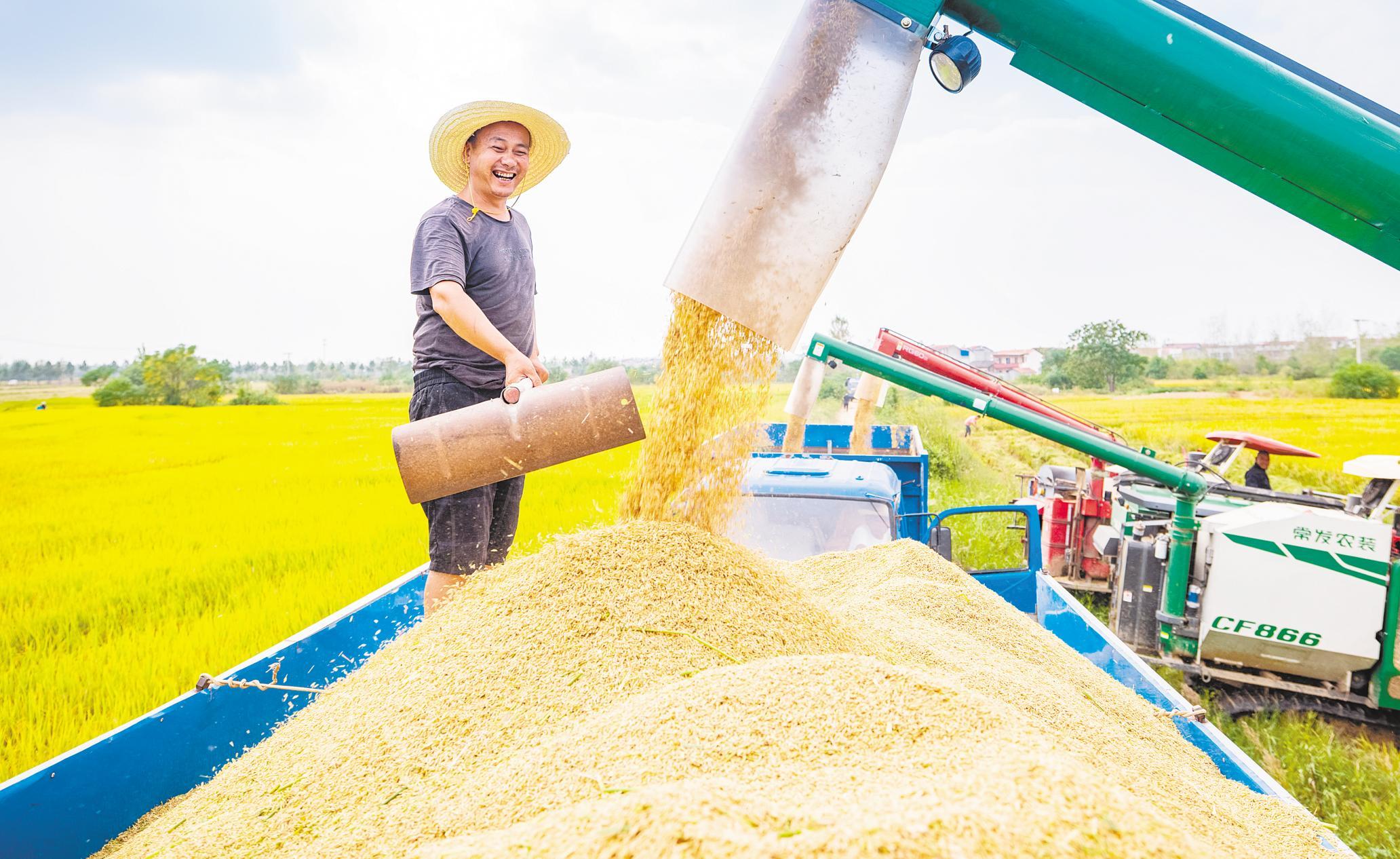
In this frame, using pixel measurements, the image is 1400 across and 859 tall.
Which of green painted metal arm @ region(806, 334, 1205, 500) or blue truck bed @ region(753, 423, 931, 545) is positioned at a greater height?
green painted metal arm @ region(806, 334, 1205, 500)

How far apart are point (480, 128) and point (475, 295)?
2.01 ft

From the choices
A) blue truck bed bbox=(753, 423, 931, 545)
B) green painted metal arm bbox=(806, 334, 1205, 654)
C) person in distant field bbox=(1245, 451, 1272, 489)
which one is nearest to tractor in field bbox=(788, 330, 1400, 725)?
green painted metal arm bbox=(806, 334, 1205, 654)

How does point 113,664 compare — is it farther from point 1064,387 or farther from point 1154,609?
point 1064,387

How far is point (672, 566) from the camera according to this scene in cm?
191

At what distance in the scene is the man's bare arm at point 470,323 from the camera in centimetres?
234

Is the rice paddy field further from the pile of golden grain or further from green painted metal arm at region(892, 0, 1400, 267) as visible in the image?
green painted metal arm at region(892, 0, 1400, 267)

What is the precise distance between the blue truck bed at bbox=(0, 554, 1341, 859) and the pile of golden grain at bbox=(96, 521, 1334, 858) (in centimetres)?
7

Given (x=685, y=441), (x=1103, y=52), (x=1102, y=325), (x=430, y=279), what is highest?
(x=1102, y=325)

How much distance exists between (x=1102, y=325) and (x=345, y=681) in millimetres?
41246

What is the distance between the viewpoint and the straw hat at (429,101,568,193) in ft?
8.64

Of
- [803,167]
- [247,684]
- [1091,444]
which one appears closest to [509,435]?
[247,684]

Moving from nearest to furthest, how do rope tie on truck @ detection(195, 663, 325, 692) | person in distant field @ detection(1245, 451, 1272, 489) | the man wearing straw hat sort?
rope tie on truck @ detection(195, 663, 325, 692) → the man wearing straw hat → person in distant field @ detection(1245, 451, 1272, 489)

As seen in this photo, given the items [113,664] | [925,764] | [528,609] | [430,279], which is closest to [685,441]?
[528,609]

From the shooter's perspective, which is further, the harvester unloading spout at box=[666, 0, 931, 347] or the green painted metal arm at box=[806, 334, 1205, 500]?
the green painted metal arm at box=[806, 334, 1205, 500]
